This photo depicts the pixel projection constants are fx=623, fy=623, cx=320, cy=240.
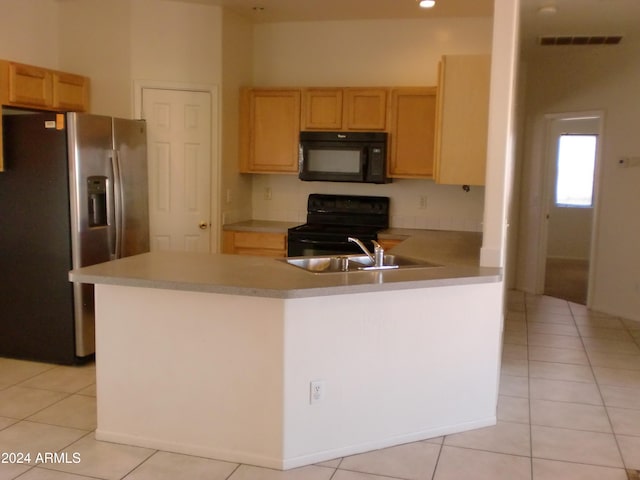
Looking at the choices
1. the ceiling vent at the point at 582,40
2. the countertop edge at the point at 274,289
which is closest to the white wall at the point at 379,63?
the ceiling vent at the point at 582,40

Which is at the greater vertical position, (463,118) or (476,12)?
(476,12)

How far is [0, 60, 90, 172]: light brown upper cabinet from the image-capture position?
13.7ft

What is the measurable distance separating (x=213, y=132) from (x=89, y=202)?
4.39 feet

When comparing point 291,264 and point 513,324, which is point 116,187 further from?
point 513,324

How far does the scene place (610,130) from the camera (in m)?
5.93

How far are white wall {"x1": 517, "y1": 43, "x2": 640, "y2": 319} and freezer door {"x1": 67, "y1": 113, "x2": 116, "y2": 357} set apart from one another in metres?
4.42

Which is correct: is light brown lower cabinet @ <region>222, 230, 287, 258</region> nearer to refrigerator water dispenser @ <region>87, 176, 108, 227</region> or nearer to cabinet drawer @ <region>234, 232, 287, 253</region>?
cabinet drawer @ <region>234, 232, 287, 253</region>

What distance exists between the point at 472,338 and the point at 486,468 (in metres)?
0.66

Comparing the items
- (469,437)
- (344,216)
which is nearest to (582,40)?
(344,216)

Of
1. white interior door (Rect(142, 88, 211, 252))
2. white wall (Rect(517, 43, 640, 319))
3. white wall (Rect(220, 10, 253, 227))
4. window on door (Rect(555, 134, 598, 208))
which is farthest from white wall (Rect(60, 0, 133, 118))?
window on door (Rect(555, 134, 598, 208))

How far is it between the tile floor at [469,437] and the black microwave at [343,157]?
1.87 meters

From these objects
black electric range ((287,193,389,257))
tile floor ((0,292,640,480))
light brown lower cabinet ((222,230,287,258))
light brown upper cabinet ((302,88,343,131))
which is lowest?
tile floor ((0,292,640,480))

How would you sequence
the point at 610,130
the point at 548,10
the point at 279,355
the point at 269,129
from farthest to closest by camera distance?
the point at 610,130, the point at 269,129, the point at 548,10, the point at 279,355

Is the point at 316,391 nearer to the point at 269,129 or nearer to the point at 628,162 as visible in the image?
the point at 269,129
